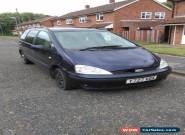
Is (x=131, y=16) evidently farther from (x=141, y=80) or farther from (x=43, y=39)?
(x=141, y=80)

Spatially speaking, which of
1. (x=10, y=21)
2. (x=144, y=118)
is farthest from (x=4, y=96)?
(x=10, y=21)

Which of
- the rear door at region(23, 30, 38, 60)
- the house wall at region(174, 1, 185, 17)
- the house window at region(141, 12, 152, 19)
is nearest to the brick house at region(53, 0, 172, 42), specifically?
the house window at region(141, 12, 152, 19)

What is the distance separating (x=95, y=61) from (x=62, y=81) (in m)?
0.98

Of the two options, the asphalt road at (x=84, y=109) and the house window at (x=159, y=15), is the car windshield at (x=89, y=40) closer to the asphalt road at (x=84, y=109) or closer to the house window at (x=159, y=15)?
the asphalt road at (x=84, y=109)

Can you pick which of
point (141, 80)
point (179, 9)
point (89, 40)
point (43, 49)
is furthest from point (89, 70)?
point (179, 9)

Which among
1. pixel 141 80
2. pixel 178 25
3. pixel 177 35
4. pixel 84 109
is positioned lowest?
pixel 177 35

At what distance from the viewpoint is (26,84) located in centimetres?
581

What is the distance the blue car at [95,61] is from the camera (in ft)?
15.0

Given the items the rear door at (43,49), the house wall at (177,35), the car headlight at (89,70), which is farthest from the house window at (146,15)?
the car headlight at (89,70)

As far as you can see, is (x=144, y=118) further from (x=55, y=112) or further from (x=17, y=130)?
(x=17, y=130)

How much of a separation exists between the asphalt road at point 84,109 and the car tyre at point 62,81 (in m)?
0.11

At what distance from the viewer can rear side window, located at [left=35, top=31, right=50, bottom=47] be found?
235 inches

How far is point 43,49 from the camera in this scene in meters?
6.07

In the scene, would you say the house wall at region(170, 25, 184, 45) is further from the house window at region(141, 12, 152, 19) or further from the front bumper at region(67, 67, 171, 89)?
the front bumper at region(67, 67, 171, 89)
